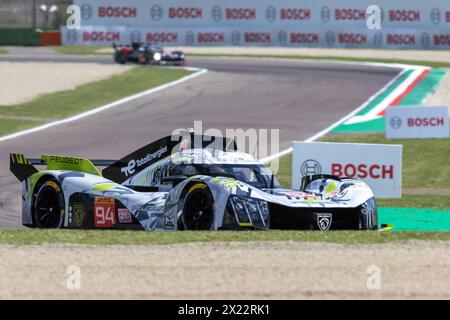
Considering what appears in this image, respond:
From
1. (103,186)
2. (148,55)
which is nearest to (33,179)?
(103,186)

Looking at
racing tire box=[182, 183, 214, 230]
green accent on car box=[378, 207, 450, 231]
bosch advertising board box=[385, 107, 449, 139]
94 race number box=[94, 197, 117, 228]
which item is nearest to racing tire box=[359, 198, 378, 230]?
green accent on car box=[378, 207, 450, 231]

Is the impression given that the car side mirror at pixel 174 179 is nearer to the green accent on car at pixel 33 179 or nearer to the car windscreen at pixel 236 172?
the car windscreen at pixel 236 172

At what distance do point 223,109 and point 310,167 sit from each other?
15.9 m

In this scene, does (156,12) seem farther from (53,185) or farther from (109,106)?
(53,185)

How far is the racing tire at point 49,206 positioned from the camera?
1418cm

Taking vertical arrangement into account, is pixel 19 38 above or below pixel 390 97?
above

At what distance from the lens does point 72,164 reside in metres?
15.0

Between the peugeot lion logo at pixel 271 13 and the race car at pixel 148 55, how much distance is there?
40.6 feet

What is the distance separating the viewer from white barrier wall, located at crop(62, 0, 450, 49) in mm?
59531

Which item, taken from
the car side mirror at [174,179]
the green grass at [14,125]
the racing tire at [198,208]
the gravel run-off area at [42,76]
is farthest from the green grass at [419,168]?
the gravel run-off area at [42,76]

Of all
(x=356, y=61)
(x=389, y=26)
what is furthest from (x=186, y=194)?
(x=389, y=26)

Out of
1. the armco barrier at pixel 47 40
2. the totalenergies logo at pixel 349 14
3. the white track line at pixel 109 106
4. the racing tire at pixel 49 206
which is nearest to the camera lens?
the racing tire at pixel 49 206
